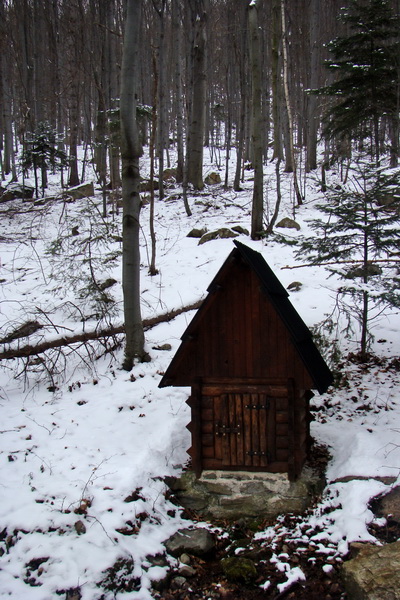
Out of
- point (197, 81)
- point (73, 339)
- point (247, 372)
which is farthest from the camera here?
point (197, 81)

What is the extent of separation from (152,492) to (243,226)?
11.0m

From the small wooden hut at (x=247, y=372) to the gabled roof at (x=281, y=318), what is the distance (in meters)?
0.01

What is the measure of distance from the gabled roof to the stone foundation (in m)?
1.23

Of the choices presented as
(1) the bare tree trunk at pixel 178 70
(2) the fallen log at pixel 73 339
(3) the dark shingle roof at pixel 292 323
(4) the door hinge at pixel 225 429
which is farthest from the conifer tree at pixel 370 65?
(4) the door hinge at pixel 225 429

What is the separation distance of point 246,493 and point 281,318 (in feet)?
7.20

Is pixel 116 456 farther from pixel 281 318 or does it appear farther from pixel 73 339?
pixel 73 339

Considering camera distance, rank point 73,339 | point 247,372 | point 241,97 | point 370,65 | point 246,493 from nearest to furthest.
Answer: point 247,372, point 246,493, point 73,339, point 370,65, point 241,97

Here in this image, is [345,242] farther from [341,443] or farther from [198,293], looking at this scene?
[198,293]

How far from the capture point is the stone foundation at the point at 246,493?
5.26 m

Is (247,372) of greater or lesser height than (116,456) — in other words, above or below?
above

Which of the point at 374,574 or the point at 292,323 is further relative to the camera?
the point at 292,323

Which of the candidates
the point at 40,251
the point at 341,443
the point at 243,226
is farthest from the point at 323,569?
the point at 40,251

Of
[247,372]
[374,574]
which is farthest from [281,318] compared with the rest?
[374,574]

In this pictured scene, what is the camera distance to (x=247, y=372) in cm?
528
